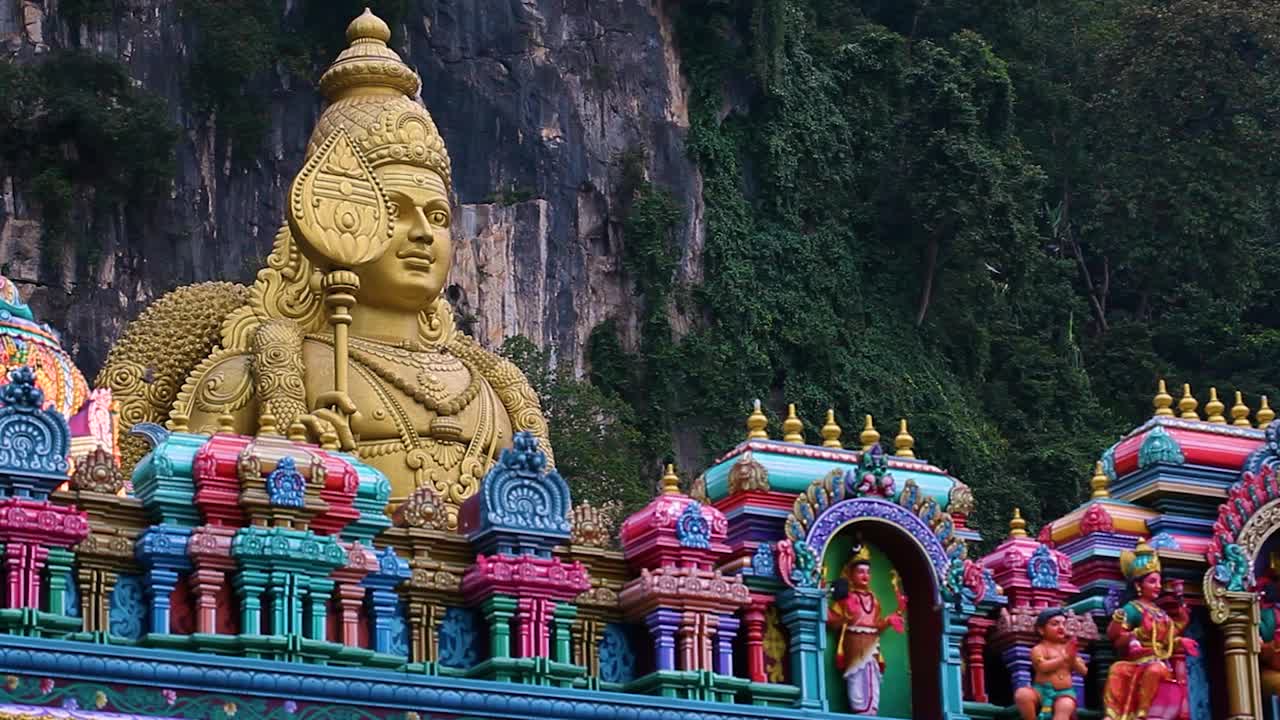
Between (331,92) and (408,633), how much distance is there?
5858mm

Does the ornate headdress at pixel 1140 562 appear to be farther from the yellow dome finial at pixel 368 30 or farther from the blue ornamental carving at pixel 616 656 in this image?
the yellow dome finial at pixel 368 30

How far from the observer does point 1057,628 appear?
18.6 meters

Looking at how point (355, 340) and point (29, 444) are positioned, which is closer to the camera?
point (29, 444)

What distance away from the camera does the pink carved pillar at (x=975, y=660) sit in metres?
18.9

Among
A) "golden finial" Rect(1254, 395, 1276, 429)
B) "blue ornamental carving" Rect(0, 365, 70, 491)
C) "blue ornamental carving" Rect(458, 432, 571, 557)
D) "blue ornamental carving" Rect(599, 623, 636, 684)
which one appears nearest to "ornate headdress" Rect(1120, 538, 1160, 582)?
"golden finial" Rect(1254, 395, 1276, 429)

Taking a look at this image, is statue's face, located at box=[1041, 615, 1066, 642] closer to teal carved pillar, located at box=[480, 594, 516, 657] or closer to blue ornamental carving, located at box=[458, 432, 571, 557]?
blue ornamental carving, located at box=[458, 432, 571, 557]

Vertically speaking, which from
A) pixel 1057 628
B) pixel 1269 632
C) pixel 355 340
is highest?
pixel 355 340

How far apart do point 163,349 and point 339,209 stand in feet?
5.28

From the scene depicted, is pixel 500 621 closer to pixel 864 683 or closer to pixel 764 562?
pixel 764 562

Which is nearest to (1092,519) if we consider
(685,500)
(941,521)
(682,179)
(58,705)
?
(941,521)

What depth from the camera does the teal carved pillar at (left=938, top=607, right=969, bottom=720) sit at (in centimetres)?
1839

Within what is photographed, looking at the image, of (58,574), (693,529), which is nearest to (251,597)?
(58,574)

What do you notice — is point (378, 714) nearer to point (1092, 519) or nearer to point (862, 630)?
point (862, 630)

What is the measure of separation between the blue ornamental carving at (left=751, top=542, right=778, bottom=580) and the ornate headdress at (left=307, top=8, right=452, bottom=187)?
444cm
